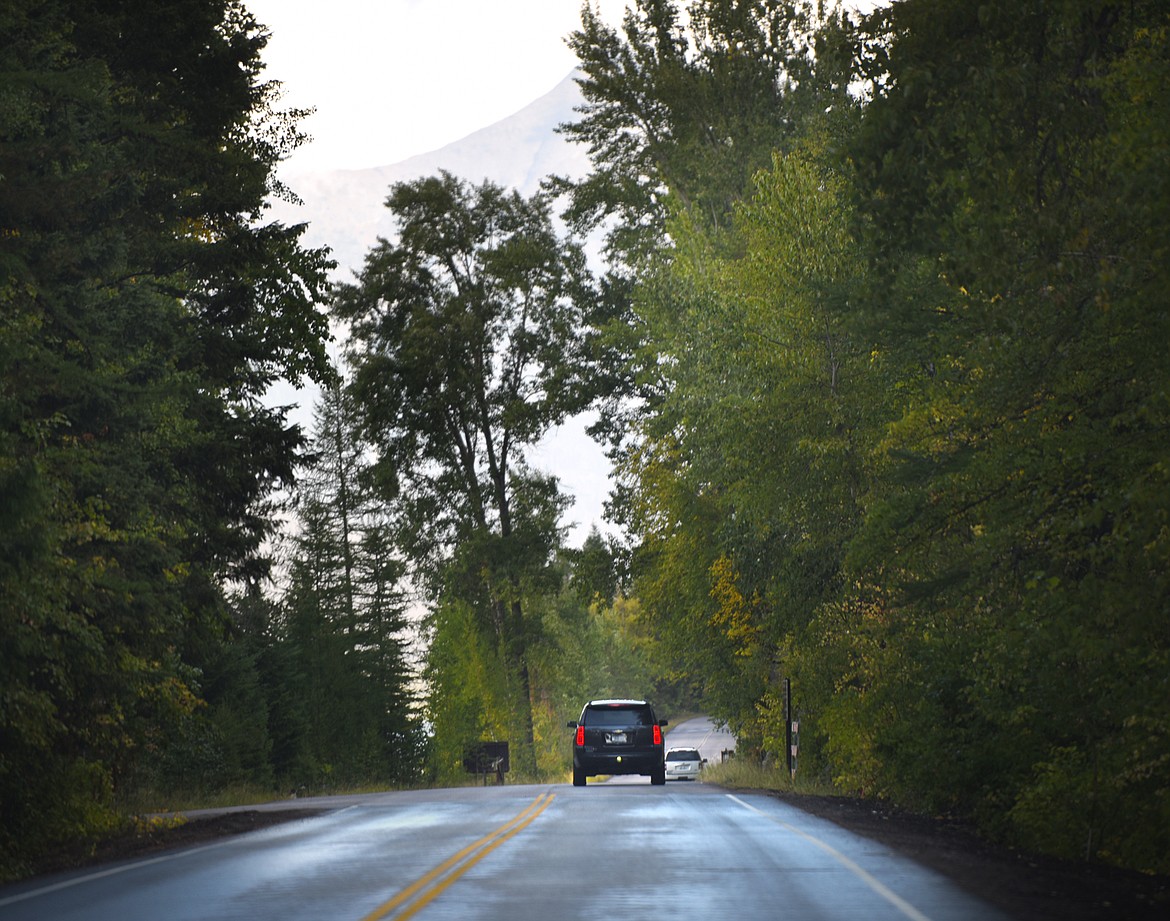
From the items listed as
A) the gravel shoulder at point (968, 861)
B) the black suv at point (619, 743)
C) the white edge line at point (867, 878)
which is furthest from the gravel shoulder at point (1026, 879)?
the black suv at point (619, 743)

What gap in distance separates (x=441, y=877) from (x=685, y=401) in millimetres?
21416

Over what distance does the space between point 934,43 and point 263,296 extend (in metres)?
18.3

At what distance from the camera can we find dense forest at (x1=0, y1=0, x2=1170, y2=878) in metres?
14.8

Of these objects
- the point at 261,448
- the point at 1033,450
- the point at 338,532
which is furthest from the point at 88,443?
the point at 338,532

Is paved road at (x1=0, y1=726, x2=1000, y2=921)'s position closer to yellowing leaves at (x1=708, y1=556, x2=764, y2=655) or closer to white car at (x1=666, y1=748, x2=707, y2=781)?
yellowing leaves at (x1=708, y1=556, x2=764, y2=655)

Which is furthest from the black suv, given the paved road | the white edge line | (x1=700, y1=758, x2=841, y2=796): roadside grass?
the white edge line

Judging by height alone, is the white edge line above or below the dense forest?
below

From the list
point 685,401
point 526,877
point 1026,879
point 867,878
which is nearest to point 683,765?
point 685,401

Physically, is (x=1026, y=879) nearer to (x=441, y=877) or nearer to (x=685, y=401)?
(x=441, y=877)

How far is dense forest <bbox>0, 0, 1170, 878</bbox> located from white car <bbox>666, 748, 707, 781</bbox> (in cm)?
797

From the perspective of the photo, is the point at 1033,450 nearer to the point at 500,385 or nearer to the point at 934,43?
the point at 934,43

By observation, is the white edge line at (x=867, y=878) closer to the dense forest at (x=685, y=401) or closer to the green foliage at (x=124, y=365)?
Result: the dense forest at (x=685, y=401)

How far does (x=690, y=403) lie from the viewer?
34.0 meters

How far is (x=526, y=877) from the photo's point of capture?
13.8 meters
